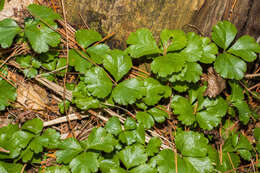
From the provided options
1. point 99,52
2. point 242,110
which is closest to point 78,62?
point 99,52

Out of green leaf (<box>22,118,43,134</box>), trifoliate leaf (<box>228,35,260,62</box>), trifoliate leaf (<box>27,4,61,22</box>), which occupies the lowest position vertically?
green leaf (<box>22,118,43,134</box>)

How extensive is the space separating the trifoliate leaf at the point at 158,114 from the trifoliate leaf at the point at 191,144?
198mm

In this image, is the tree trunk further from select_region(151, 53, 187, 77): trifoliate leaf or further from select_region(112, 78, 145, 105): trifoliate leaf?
select_region(112, 78, 145, 105): trifoliate leaf

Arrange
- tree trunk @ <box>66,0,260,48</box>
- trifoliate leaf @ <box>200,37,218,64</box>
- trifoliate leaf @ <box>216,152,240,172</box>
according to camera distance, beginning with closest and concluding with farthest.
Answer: tree trunk @ <box>66,0,260,48</box> → trifoliate leaf @ <box>200,37,218,64</box> → trifoliate leaf @ <box>216,152,240,172</box>

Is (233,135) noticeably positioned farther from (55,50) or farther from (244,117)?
(55,50)

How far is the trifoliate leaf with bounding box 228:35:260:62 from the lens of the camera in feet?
6.63

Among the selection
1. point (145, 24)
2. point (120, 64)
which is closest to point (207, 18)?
point (145, 24)

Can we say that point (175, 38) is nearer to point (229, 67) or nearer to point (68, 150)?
point (229, 67)

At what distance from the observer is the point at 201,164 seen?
1933mm

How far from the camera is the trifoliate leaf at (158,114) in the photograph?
2.00 meters

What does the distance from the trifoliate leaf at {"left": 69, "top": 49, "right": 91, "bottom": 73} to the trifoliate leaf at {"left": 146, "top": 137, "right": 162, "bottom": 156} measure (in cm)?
83

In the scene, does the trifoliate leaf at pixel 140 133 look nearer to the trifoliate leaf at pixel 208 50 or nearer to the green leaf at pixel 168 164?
the green leaf at pixel 168 164

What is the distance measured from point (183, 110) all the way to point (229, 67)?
0.55 meters

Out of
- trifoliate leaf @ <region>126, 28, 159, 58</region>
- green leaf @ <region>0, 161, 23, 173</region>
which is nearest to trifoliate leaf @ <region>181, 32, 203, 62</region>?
trifoliate leaf @ <region>126, 28, 159, 58</region>
